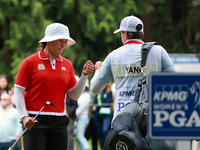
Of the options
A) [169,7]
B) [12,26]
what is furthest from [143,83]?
[169,7]

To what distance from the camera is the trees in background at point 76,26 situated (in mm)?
17875

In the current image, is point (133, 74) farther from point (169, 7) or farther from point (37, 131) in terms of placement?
point (169, 7)

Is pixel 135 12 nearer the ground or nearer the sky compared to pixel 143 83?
nearer the sky

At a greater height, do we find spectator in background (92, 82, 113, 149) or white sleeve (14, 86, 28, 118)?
white sleeve (14, 86, 28, 118)

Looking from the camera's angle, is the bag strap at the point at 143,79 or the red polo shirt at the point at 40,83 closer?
the bag strap at the point at 143,79

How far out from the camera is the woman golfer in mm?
4129

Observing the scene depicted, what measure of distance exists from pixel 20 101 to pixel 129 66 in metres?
1.12

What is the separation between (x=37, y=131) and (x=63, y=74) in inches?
25.5

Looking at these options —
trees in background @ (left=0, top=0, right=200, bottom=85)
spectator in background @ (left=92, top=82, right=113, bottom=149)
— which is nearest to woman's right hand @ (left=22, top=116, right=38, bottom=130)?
spectator in background @ (left=92, top=82, right=113, bottom=149)

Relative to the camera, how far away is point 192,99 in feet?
8.07

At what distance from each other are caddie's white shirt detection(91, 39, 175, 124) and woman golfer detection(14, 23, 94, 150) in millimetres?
468

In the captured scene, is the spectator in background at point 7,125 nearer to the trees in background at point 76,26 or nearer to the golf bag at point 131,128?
the golf bag at point 131,128

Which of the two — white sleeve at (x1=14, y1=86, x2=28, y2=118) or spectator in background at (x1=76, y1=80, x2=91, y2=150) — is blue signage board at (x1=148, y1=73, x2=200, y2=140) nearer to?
white sleeve at (x1=14, y1=86, x2=28, y2=118)

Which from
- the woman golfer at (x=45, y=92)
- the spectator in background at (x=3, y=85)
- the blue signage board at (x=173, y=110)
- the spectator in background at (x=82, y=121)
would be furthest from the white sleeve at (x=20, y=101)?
the spectator in background at (x=3, y=85)
